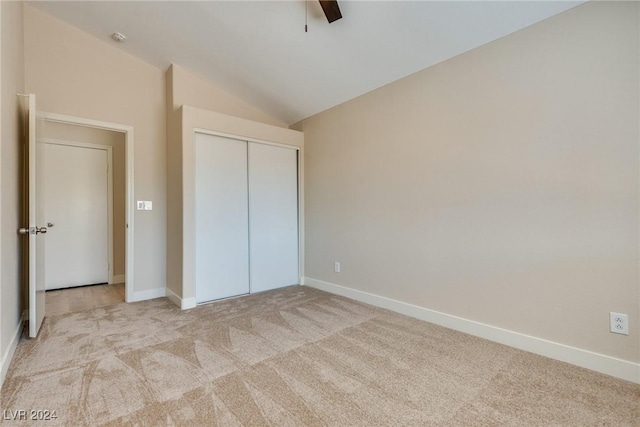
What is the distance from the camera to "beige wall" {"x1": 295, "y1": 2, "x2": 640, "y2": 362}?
1.82 meters

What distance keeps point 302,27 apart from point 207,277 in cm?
275

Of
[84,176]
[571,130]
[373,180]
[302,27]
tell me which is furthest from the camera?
[84,176]

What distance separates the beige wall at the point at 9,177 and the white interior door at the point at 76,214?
172cm

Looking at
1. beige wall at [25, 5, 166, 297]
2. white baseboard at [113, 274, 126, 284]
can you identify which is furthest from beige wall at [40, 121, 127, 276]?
beige wall at [25, 5, 166, 297]

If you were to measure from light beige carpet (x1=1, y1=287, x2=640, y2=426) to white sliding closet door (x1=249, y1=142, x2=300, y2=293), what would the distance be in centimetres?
114

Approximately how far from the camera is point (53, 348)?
217cm

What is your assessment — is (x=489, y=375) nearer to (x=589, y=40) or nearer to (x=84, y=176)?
(x=589, y=40)

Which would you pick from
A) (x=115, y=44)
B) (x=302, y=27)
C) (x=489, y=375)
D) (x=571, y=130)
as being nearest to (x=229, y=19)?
(x=302, y=27)

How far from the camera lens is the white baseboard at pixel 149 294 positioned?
134 inches

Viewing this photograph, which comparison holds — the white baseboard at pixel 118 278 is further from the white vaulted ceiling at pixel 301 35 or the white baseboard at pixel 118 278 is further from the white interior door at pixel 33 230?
the white vaulted ceiling at pixel 301 35

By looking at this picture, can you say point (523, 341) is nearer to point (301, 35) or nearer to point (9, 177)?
point (301, 35)

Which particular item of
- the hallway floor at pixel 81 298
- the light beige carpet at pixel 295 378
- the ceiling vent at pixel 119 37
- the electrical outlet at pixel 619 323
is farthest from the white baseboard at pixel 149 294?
the electrical outlet at pixel 619 323

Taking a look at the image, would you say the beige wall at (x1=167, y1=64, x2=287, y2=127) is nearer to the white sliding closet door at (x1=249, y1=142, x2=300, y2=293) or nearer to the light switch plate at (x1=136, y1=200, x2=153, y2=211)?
the white sliding closet door at (x1=249, y1=142, x2=300, y2=293)

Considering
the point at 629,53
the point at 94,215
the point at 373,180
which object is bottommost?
the point at 94,215
